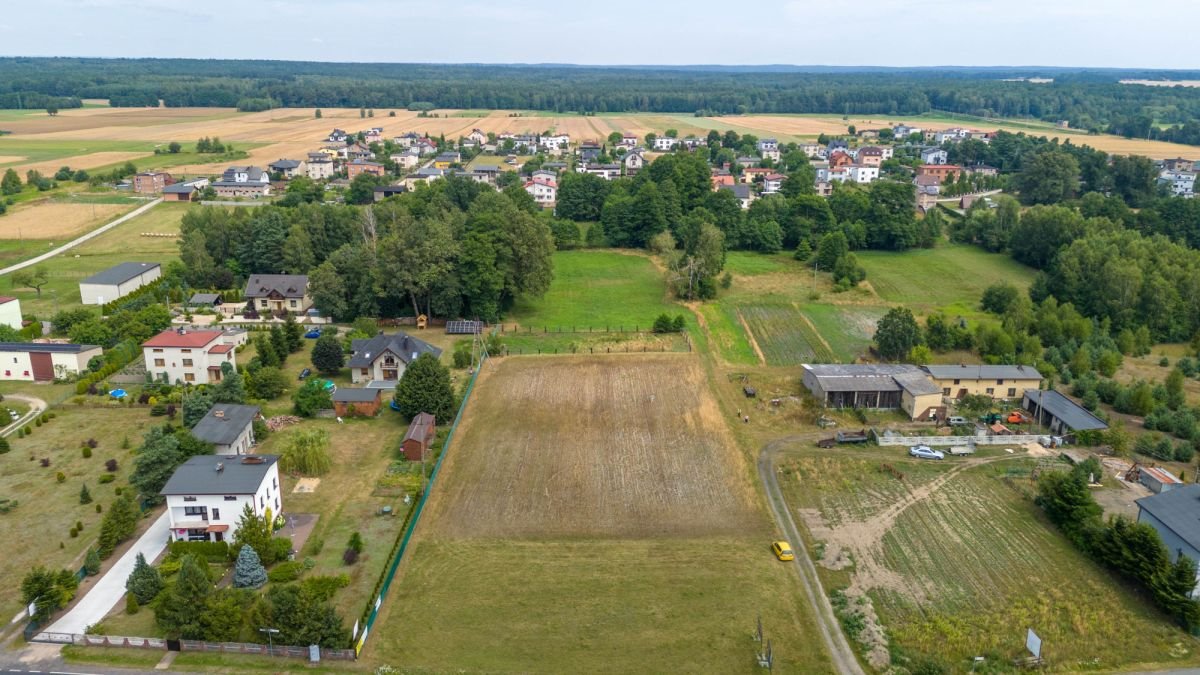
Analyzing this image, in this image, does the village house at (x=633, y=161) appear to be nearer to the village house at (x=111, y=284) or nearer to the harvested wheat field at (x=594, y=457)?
the village house at (x=111, y=284)

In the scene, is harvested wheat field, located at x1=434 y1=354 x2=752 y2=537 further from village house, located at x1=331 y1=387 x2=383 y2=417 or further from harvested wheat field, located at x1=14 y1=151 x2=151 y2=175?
harvested wheat field, located at x1=14 y1=151 x2=151 y2=175

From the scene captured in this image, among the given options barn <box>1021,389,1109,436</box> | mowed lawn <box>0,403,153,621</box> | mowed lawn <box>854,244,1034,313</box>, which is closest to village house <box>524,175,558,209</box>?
mowed lawn <box>854,244,1034,313</box>

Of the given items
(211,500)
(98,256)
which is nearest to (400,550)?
(211,500)

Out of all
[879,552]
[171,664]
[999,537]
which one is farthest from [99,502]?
[999,537]

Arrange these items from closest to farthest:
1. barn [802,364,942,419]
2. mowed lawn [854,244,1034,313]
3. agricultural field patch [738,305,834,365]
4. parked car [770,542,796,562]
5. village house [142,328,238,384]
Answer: parked car [770,542,796,562], barn [802,364,942,419], village house [142,328,238,384], agricultural field patch [738,305,834,365], mowed lawn [854,244,1034,313]

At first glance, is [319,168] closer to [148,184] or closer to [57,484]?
[148,184]

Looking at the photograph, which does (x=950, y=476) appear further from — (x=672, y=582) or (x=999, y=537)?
(x=672, y=582)
